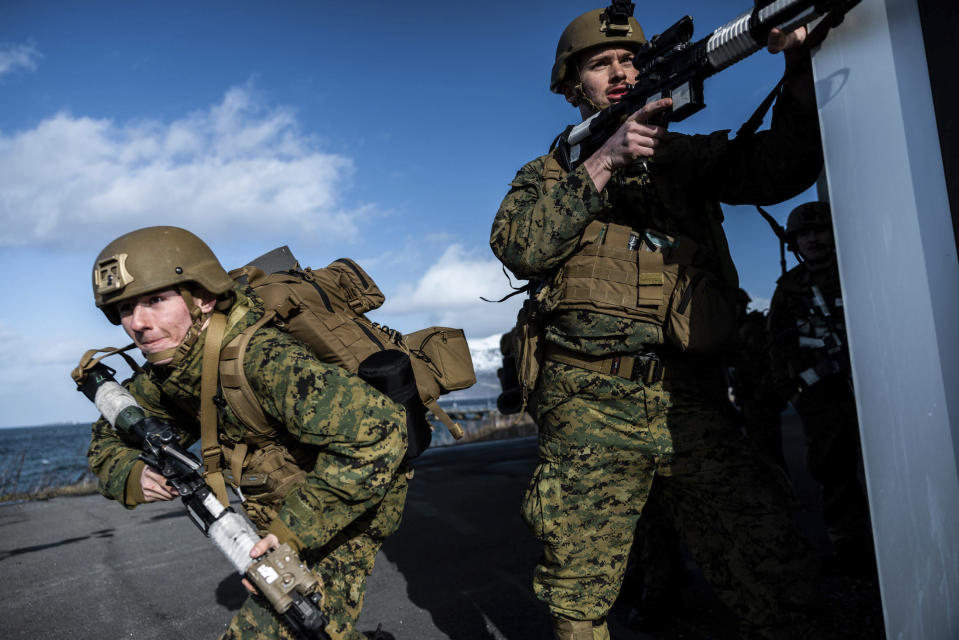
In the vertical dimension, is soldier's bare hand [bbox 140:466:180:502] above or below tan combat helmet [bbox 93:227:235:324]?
below

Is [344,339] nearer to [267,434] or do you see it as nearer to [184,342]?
[267,434]

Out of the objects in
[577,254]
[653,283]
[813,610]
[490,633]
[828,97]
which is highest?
[828,97]

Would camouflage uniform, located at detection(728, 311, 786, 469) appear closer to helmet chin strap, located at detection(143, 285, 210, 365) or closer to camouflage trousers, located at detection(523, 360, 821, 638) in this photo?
camouflage trousers, located at detection(523, 360, 821, 638)

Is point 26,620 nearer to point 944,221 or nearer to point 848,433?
point 944,221

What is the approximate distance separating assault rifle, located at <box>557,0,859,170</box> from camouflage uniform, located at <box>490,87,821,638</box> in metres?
0.21

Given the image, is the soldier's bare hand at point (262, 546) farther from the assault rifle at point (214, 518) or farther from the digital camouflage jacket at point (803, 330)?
the digital camouflage jacket at point (803, 330)

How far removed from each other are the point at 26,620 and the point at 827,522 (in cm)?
512

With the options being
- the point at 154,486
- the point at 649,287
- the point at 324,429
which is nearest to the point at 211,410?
the point at 154,486

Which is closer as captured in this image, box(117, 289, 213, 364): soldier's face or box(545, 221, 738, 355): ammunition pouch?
box(545, 221, 738, 355): ammunition pouch

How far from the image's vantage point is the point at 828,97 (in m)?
1.39

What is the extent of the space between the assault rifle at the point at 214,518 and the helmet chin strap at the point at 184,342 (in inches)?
9.3

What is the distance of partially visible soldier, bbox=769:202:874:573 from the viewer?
3727 mm

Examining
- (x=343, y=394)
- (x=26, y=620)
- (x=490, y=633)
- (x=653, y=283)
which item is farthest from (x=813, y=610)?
(x=26, y=620)

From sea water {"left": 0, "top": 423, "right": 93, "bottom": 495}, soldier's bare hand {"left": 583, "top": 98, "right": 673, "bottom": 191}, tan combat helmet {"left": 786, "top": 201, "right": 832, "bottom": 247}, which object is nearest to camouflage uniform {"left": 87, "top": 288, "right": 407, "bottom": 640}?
soldier's bare hand {"left": 583, "top": 98, "right": 673, "bottom": 191}
